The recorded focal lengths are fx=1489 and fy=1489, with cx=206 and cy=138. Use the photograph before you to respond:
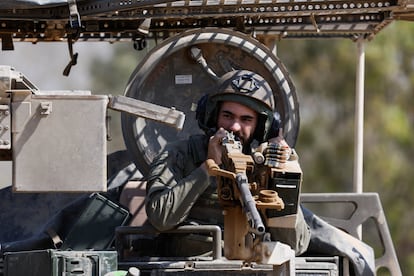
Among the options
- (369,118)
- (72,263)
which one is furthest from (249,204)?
(369,118)

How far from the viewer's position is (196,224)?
397 inches

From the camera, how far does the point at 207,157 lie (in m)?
9.76

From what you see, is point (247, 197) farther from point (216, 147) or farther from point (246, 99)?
point (246, 99)

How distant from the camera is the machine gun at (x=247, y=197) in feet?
28.3

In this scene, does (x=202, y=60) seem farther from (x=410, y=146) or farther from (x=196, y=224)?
(x=410, y=146)

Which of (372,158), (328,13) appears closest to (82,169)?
(328,13)

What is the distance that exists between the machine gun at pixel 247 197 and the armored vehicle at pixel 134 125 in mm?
25

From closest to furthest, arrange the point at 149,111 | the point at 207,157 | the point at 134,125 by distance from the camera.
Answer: the point at 149,111, the point at 207,157, the point at 134,125

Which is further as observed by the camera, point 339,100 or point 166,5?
point 339,100

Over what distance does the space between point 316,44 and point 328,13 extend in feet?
70.3

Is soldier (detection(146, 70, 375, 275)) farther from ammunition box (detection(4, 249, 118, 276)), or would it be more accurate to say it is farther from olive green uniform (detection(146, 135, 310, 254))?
ammunition box (detection(4, 249, 118, 276))

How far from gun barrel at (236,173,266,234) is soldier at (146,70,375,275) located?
35.8 inches

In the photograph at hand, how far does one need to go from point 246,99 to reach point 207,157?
1.71 feet

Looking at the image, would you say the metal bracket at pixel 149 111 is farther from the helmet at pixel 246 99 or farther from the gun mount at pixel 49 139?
the helmet at pixel 246 99
